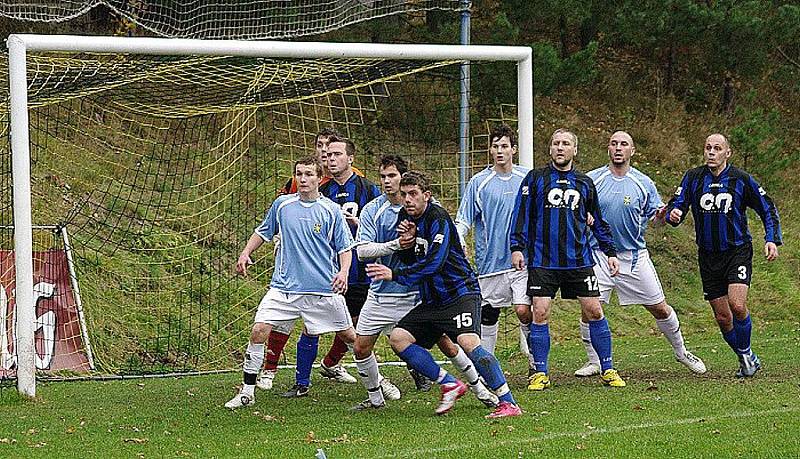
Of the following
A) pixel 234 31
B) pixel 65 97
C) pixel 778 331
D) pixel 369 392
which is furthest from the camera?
pixel 234 31

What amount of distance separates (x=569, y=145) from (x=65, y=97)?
499 cm

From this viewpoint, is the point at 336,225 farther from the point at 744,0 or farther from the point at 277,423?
the point at 744,0

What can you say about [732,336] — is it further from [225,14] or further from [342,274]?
[225,14]

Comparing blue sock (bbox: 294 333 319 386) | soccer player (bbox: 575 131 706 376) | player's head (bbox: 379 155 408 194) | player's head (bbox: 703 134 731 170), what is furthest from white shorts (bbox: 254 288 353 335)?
player's head (bbox: 703 134 731 170)

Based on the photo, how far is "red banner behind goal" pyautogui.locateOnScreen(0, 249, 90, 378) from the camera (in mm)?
12109

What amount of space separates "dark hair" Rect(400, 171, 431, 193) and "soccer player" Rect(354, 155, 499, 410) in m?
0.39

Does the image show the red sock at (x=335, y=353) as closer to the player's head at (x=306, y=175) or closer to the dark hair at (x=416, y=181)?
the player's head at (x=306, y=175)

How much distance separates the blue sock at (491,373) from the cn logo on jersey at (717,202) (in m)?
2.96

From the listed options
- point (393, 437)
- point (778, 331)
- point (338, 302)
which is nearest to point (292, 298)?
point (338, 302)

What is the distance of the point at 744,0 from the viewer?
849 inches

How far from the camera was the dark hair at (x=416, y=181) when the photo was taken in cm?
857

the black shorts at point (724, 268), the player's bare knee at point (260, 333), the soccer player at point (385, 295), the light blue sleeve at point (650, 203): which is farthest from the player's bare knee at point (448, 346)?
the black shorts at point (724, 268)

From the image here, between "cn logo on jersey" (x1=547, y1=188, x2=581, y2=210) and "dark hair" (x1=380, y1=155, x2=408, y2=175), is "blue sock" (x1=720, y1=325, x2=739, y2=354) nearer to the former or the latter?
"cn logo on jersey" (x1=547, y1=188, x2=581, y2=210)

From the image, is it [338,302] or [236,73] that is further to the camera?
[236,73]
